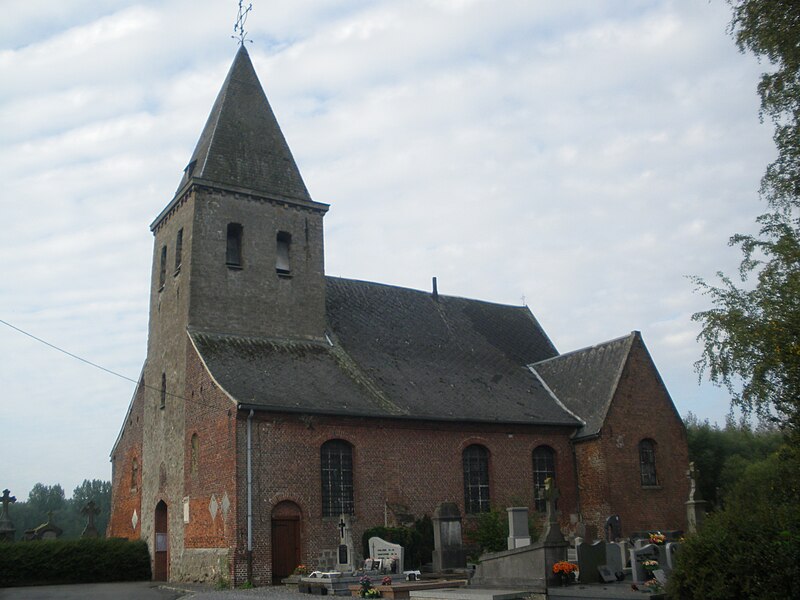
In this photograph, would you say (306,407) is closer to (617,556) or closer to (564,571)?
(617,556)

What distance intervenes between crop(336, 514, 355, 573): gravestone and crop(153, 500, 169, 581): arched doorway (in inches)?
294

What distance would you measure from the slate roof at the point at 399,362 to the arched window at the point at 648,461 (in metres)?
2.59

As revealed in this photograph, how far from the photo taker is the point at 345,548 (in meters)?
20.4

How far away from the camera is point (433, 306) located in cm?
3228

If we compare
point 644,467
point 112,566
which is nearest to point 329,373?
point 112,566

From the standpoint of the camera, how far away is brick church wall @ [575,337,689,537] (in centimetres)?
2634

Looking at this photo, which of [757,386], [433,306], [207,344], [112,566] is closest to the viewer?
[757,386]

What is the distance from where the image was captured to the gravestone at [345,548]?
1973 centimetres

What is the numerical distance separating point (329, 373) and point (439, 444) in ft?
13.5

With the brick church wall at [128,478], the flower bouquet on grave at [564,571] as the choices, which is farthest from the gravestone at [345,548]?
the brick church wall at [128,478]

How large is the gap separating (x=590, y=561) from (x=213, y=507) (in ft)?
36.7

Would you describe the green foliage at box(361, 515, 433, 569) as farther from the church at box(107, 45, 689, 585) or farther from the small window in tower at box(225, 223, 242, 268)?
the small window in tower at box(225, 223, 242, 268)

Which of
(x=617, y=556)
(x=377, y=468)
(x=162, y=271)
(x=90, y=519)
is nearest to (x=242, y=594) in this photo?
(x=377, y=468)

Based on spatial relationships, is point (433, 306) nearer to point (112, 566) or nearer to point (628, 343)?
point (628, 343)
